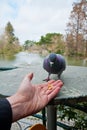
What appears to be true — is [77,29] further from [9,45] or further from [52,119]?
[52,119]

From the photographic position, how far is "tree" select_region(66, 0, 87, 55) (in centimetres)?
308

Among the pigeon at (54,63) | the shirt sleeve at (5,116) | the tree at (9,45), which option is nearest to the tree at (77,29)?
the tree at (9,45)

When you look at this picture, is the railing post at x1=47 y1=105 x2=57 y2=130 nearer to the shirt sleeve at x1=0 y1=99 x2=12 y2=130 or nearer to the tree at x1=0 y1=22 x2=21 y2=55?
the shirt sleeve at x1=0 y1=99 x2=12 y2=130

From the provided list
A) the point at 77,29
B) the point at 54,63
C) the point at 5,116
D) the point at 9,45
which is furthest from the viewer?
the point at 9,45

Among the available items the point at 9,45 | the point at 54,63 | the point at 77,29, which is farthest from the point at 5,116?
the point at 9,45

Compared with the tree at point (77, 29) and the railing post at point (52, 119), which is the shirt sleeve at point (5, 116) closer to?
the railing post at point (52, 119)

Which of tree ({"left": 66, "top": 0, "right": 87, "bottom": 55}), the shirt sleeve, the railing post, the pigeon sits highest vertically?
tree ({"left": 66, "top": 0, "right": 87, "bottom": 55})

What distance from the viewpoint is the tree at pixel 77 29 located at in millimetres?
3082

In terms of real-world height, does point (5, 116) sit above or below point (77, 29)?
below

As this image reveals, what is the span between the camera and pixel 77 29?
3.21m

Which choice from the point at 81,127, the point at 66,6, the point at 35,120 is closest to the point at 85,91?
the point at 81,127

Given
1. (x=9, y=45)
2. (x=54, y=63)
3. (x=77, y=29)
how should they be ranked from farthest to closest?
(x=9, y=45)
(x=77, y=29)
(x=54, y=63)

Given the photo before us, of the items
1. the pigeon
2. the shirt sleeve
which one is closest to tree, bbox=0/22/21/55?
the pigeon

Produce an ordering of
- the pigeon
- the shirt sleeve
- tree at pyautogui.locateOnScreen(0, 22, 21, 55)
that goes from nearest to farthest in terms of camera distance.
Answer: the shirt sleeve → the pigeon → tree at pyautogui.locateOnScreen(0, 22, 21, 55)
